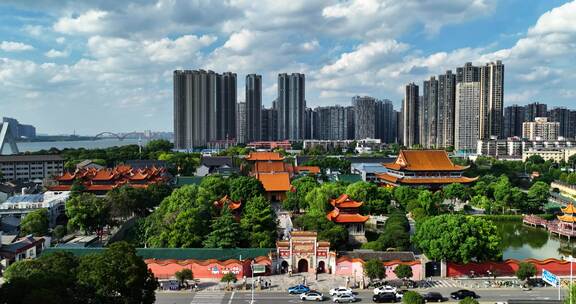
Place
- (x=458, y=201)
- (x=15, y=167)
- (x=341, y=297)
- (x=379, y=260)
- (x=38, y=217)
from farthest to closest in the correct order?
(x=15, y=167) → (x=458, y=201) → (x=38, y=217) → (x=379, y=260) → (x=341, y=297)

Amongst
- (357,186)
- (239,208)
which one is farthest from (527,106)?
(239,208)

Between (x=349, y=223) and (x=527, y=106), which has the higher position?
(x=527, y=106)

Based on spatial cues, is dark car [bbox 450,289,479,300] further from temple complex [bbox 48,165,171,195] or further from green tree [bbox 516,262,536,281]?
temple complex [bbox 48,165,171,195]

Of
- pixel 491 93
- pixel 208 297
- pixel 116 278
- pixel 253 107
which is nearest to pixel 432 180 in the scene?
pixel 208 297

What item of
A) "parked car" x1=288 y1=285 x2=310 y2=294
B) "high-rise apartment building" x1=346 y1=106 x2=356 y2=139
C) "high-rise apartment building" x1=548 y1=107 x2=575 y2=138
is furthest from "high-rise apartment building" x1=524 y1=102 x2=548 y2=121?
"parked car" x1=288 y1=285 x2=310 y2=294

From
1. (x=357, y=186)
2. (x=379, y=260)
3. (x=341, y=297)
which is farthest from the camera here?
(x=357, y=186)

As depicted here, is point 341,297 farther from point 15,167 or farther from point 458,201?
point 15,167

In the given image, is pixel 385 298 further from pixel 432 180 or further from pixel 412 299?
pixel 432 180
